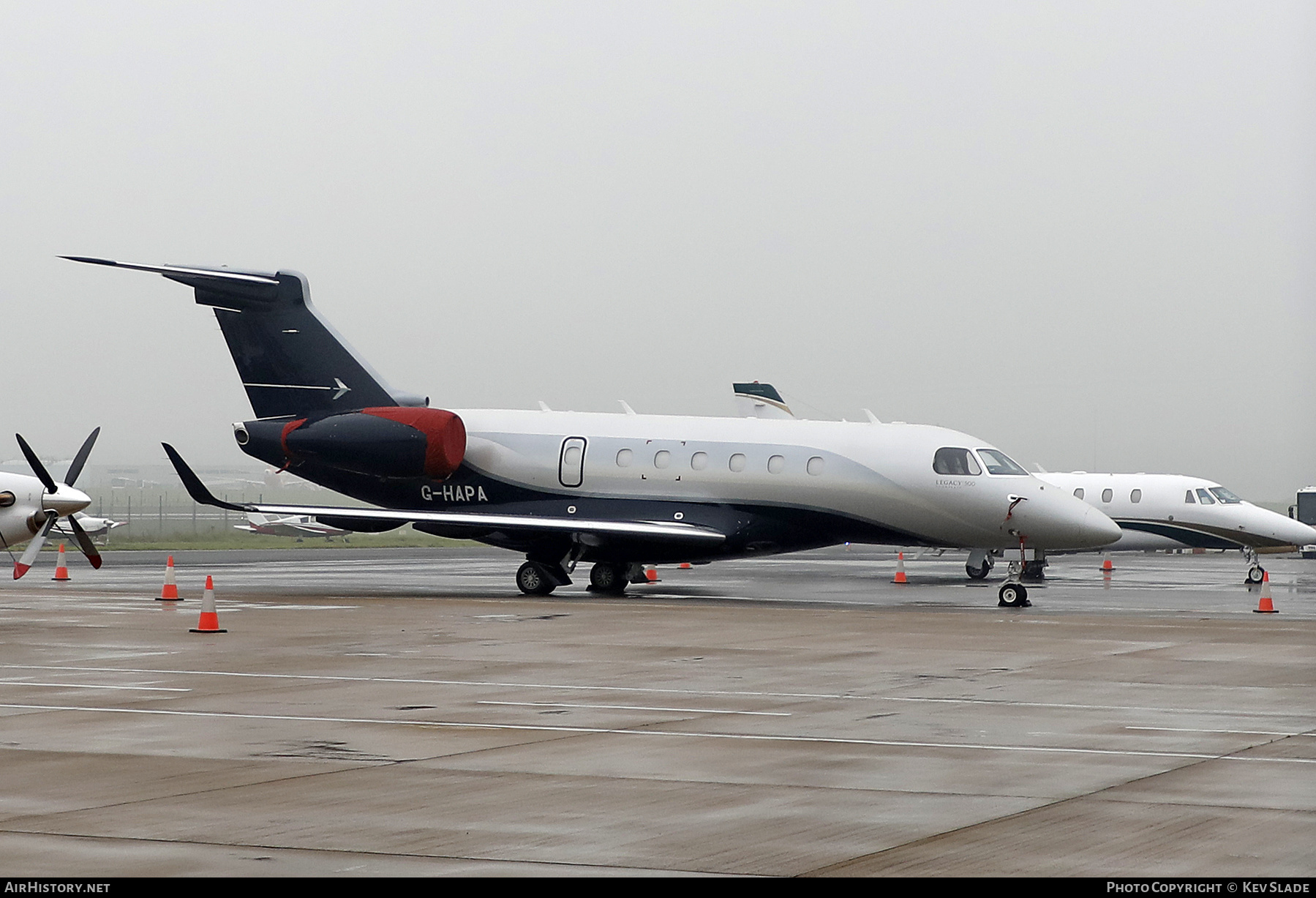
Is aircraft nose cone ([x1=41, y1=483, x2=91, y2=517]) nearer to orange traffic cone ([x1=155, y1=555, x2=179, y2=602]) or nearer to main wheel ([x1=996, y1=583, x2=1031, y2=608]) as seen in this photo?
orange traffic cone ([x1=155, y1=555, x2=179, y2=602])

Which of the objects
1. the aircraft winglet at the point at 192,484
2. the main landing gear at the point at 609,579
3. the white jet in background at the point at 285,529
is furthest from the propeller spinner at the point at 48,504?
the white jet in background at the point at 285,529

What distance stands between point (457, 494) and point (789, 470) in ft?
21.1

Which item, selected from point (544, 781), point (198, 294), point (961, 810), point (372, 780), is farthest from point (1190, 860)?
point (198, 294)

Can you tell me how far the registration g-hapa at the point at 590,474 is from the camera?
26.6 m

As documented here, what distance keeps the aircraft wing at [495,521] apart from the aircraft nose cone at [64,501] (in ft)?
12.6

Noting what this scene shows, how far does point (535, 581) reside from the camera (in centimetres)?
2820

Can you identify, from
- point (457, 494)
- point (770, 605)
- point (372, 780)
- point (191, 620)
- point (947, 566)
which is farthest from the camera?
point (947, 566)

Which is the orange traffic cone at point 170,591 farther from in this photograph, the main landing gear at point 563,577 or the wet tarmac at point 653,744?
the main landing gear at point 563,577

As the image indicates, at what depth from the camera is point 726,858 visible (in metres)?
7.14

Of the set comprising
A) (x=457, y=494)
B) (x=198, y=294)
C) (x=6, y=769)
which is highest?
(x=198, y=294)

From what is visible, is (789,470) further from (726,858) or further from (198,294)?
(726,858)

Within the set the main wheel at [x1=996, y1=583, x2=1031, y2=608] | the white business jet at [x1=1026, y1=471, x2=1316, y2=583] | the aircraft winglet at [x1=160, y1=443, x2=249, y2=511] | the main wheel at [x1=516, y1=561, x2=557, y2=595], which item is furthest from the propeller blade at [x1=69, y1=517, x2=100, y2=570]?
the white business jet at [x1=1026, y1=471, x2=1316, y2=583]

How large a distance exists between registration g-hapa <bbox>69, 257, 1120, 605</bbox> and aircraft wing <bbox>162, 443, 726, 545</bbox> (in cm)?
4

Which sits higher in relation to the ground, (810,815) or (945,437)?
(945,437)
